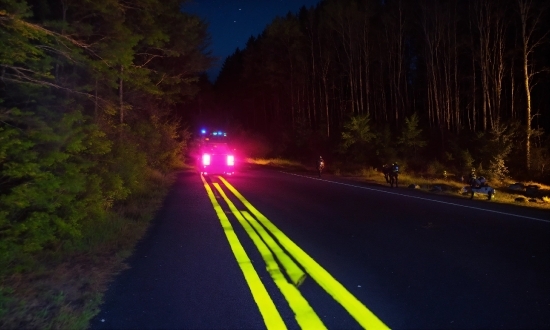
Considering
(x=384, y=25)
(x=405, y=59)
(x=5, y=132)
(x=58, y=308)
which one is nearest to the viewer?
(x=58, y=308)

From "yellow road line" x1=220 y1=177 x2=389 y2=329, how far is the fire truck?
23.4 meters

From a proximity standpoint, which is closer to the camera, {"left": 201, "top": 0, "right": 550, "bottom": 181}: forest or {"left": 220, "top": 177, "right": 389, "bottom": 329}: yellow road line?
{"left": 220, "top": 177, "right": 389, "bottom": 329}: yellow road line

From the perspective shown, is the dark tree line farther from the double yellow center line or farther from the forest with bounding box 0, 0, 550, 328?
the double yellow center line

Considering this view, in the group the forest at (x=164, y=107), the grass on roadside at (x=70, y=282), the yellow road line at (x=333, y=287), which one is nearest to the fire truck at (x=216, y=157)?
the forest at (x=164, y=107)

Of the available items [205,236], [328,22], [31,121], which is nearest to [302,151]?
[328,22]

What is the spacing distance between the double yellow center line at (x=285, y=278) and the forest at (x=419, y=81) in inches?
870

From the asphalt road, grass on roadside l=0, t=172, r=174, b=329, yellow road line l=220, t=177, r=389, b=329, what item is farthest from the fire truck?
yellow road line l=220, t=177, r=389, b=329

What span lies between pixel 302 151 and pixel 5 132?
4860 centimetres

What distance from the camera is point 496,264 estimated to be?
8.37m

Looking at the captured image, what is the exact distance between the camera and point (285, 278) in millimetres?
7656

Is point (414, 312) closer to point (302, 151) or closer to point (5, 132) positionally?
point (5, 132)

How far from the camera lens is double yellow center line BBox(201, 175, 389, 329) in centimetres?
A: 584

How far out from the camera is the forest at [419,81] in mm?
32438

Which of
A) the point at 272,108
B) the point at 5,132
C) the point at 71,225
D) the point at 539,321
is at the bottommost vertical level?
the point at 539,321
